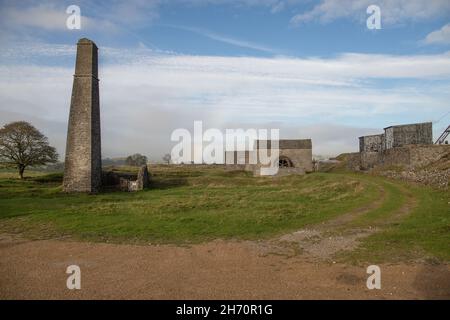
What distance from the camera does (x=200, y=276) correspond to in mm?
8734

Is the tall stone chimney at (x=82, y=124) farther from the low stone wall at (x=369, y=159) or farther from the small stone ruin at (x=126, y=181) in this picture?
the low stone wall at (x=369, y=159)

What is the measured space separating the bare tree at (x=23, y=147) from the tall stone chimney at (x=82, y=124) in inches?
609

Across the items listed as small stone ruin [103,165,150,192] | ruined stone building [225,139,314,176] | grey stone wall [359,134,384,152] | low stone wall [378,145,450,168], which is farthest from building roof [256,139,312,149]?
small stone ruin [103,165,150,192]

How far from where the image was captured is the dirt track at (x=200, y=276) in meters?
7.57

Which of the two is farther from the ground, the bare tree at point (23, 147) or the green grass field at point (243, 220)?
the bare tree at point (23, 147)

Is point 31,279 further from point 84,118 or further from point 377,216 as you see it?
point 84,118

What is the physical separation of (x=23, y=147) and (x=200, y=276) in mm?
43031

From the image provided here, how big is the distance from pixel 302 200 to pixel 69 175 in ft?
71.1

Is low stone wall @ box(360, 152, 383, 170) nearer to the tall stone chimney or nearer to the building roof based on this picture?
the building roof

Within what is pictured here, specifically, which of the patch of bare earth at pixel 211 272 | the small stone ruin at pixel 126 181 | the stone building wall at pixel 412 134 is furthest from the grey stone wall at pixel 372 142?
the patch of bare earth at pixel 211 272

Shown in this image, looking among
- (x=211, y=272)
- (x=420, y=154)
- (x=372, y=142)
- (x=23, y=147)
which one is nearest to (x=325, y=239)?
(x=211, y=272)

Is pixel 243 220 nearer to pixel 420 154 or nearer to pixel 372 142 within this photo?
pixel 420 154

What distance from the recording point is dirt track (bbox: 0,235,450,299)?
7.57 metres
